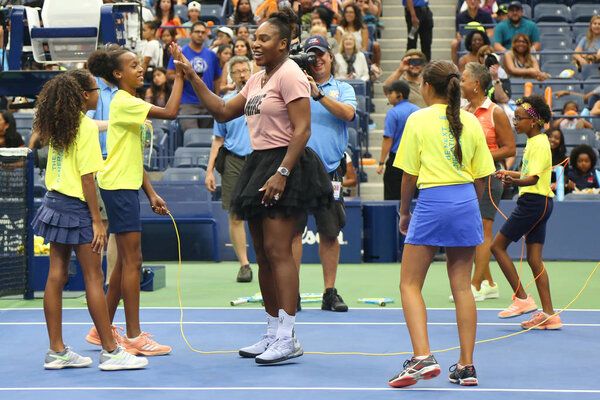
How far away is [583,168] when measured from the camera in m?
12.3

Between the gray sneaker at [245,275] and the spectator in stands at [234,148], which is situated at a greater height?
the spectator in stands at [234,148]

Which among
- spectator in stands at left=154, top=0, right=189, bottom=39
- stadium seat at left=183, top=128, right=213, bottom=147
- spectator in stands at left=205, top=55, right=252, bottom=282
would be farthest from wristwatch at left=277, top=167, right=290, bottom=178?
spectator in stands at left=154, top=0, right=189, bottom=39

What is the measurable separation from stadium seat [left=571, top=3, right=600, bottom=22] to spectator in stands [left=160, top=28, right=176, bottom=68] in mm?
7467

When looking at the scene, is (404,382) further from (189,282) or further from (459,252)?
(189,282)

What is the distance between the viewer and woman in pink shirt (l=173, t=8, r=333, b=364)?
18.8 ft

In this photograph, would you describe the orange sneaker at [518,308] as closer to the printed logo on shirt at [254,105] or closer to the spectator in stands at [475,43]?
the printed logo on shirt at [254,105]

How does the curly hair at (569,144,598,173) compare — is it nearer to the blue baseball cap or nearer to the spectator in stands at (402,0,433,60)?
the spectator in stands at (402,0,433,60)

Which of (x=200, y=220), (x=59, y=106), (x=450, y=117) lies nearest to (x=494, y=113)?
(x=450, y=117)

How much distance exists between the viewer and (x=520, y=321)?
24.5ft

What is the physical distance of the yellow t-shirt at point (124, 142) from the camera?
6027mm

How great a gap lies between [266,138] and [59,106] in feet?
4.13

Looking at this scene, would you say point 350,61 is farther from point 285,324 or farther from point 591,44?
point 285,324

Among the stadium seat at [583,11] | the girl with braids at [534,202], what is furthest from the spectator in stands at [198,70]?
the stadium seat at [583,11]

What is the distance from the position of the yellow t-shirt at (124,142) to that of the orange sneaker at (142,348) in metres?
0.99
